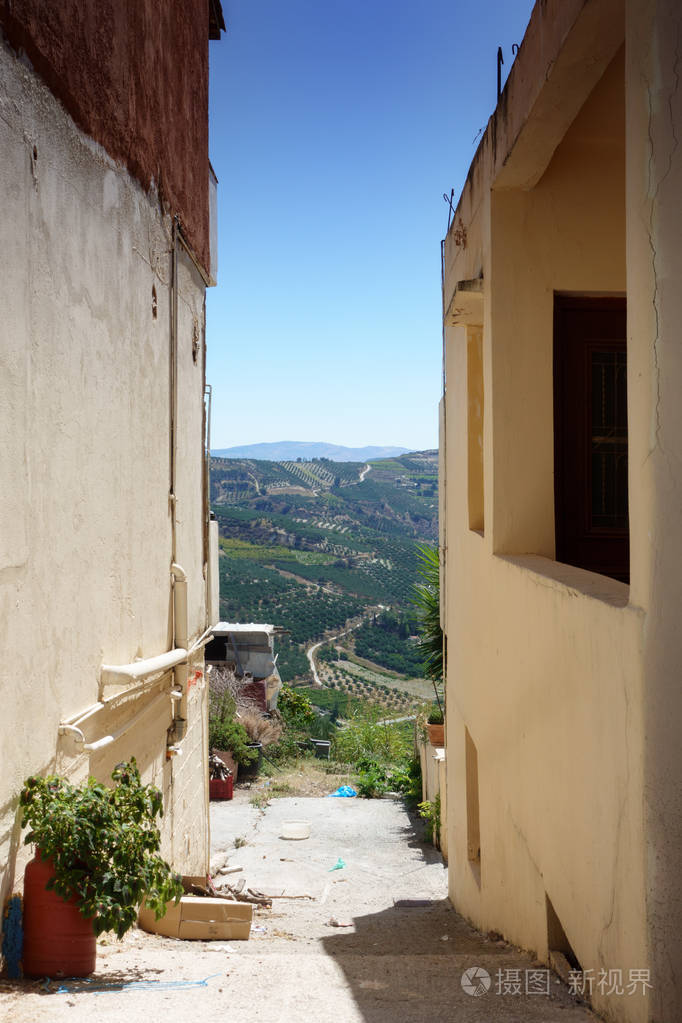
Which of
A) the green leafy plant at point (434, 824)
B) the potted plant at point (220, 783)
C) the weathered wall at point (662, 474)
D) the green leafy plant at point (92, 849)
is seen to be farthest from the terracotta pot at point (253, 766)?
the weathered wall at point (662, 474)

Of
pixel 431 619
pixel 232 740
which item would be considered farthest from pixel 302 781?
pixel 431 619

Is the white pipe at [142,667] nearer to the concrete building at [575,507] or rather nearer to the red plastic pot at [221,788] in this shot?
the concrete building at [575,507]

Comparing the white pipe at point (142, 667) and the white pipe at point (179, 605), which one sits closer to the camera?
the white pipe at point (142, 667)

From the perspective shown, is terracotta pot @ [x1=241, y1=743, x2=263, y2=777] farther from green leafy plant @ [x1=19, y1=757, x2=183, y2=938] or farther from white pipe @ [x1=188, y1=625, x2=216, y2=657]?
green leafy plant @ [x1=19, y1=757, x2=183, y2=938]

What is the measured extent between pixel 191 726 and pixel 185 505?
2256 millimetres

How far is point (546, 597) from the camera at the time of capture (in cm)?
418

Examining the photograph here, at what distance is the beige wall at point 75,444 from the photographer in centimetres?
397

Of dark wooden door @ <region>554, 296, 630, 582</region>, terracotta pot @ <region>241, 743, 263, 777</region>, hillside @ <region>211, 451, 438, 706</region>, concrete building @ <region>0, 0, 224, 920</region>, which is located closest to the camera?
concrete building @ <region>0, 0, 224, 920</region>

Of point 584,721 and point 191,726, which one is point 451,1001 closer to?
point 584,721

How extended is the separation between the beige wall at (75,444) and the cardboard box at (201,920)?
108 centimetres

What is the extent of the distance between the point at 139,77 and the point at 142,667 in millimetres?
4145

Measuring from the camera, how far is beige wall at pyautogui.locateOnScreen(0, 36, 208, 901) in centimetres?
397

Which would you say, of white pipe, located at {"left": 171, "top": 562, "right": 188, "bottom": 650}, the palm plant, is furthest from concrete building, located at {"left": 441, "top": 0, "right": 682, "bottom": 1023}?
the palm plant

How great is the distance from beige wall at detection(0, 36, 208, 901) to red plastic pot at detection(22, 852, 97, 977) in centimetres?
14
